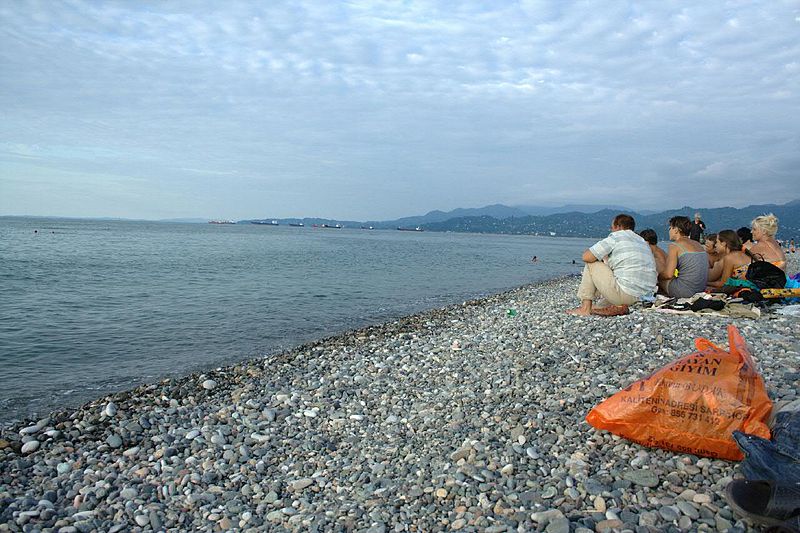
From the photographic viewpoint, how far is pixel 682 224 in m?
11.5

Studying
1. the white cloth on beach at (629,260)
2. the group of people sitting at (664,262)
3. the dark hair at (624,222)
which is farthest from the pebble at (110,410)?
the dark hair at (624,222)

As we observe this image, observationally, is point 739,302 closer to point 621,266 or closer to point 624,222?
point 621,266

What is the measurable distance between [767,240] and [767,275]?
1169mm

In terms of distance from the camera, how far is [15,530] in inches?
185

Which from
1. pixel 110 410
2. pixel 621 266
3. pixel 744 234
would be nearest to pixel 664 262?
pixel 621 266

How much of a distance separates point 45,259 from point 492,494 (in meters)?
44.3

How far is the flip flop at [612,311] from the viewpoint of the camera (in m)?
10.9

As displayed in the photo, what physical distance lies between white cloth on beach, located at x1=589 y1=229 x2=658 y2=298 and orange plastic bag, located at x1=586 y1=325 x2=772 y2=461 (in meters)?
5.84

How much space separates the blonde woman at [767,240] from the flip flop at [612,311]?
3.69 meters

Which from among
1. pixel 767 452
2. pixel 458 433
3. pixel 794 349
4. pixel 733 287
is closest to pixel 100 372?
pixel 458 433

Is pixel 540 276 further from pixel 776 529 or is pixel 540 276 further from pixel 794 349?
pixel 776 529

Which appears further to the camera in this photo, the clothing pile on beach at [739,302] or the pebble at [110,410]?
the clothing pile on beach at [739,302]

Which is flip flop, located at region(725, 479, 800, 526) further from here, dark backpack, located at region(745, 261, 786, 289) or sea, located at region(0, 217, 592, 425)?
dark backpack, located at region(745, 261, 786, 289)

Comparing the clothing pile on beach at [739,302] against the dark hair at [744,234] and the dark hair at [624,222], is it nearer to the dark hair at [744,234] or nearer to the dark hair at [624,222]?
the dark hair at [624,222]
